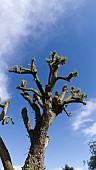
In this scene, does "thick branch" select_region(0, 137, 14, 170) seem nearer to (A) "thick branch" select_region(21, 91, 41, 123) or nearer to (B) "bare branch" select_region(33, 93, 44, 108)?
(A) "thick branch" select_region(21, 91, 41, 123)

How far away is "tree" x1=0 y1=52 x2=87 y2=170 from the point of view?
44.5 ft

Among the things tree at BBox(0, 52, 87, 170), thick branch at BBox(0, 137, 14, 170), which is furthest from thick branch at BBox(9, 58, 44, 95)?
thick branch at BBox(0, 137, 14, 170)

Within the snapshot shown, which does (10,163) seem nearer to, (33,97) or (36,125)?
(36,125)

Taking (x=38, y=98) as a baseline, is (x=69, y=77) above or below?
above

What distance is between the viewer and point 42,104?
15734 millimetres

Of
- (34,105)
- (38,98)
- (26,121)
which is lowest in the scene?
(26,121)

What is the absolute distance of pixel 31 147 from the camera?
45.6ft

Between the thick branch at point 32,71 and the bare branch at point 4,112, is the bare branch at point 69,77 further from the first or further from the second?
the bare branch at point 4,112

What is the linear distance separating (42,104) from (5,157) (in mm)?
3941

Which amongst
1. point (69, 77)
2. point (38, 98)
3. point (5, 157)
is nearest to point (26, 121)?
point (38, 98)

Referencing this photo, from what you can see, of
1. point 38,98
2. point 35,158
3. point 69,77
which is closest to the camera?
point 35,158

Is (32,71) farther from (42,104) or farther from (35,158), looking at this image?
(35,158)

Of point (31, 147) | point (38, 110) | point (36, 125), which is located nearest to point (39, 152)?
point (31, 147)

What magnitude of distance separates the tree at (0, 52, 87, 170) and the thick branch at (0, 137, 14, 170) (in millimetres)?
823
